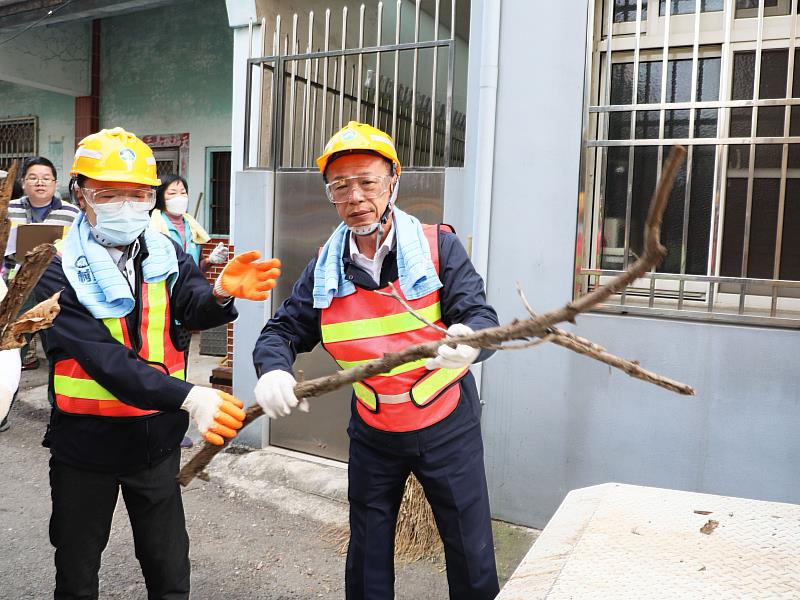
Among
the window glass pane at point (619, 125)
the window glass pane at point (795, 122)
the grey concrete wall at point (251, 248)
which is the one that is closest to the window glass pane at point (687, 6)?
the window glass pane at point (619, 125)

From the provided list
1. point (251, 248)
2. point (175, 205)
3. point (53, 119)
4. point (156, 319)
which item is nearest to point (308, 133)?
point (251, 248)

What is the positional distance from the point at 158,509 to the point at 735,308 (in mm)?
2819

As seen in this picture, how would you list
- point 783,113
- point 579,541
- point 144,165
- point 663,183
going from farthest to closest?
point 783,113
point 144,165
point 579,541
point 663,183

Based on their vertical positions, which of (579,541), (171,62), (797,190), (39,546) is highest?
(171,62)

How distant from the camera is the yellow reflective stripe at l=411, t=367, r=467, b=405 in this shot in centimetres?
229

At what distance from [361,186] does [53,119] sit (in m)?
8.79

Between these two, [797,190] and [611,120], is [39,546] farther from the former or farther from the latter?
[797,190]

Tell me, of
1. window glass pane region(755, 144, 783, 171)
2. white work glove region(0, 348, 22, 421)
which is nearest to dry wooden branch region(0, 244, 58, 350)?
white work glove region(0, 348, 22, 421)

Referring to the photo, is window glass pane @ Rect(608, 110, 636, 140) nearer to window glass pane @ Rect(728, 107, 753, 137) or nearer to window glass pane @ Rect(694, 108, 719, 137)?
window glass pane @ Rect(694, 108, 719, 137)

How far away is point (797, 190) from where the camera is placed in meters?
3.30

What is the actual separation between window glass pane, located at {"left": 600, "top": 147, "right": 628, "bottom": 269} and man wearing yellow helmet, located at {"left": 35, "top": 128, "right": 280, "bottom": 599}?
1.99 metres

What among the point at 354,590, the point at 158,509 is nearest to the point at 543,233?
the point at 354,590

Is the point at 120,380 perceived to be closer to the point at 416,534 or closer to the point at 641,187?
the point at 416,534

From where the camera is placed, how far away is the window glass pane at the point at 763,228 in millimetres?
3365
